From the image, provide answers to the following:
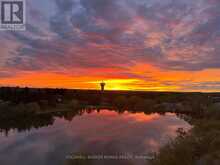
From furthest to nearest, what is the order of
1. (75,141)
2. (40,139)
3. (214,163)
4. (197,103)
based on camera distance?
(197,103) → (40,139) → (75,141) → (214,163)

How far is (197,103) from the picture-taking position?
170 ft

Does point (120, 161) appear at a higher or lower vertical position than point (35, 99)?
lower

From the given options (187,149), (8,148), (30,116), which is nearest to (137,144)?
(187,149)

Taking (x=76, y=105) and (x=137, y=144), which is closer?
(x=137, y=144)

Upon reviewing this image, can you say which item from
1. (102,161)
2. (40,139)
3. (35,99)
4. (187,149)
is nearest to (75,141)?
(40,139)

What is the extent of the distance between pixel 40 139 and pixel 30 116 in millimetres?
17294

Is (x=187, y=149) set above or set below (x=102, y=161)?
above

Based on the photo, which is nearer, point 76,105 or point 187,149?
point 187,149

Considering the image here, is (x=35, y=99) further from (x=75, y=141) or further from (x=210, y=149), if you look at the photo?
(x=210, y=149)

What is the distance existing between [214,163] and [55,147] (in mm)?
13127

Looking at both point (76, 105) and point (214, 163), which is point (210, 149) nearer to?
point (214, 163)

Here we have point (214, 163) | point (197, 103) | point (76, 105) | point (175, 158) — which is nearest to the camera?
point (214, 163)

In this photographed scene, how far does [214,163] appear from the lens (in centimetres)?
1084

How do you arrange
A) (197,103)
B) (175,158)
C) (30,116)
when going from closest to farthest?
(175,158) < (30,116) < (197,103)
